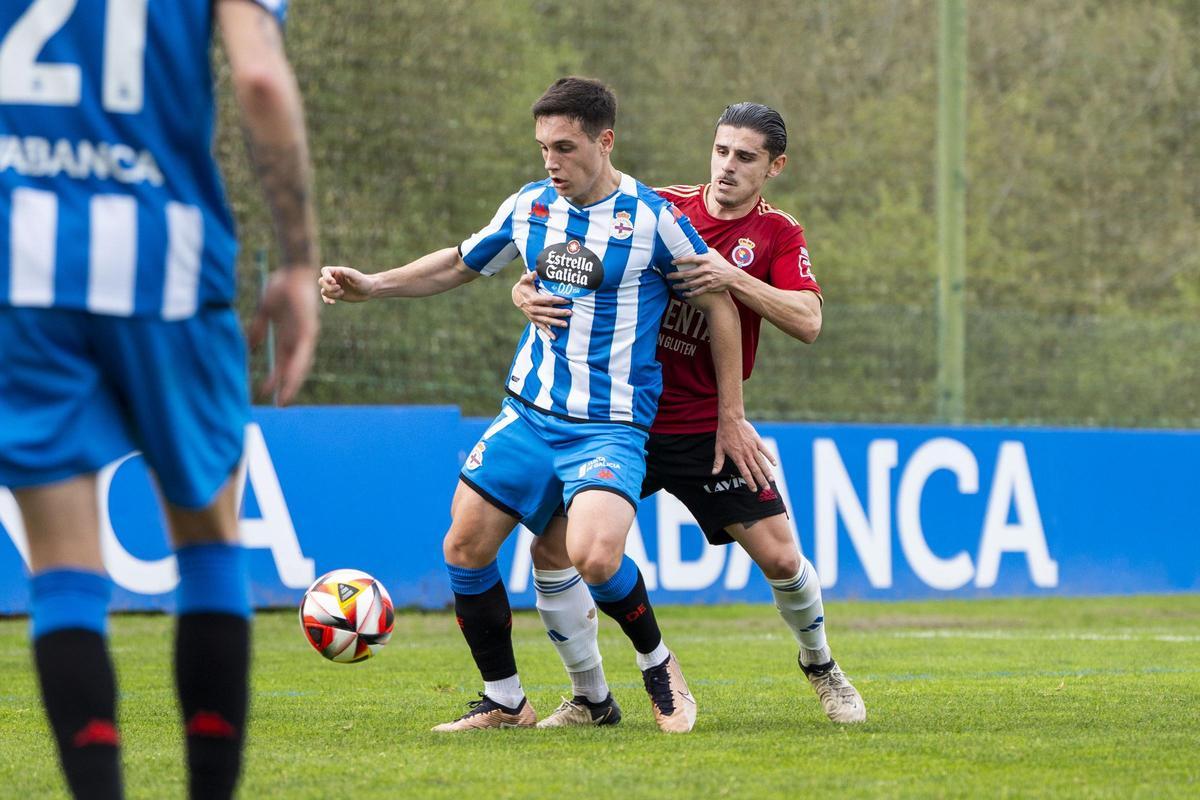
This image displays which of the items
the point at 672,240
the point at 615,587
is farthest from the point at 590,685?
the point at 672,240

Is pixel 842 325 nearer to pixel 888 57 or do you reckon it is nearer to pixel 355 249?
pixel 355 249

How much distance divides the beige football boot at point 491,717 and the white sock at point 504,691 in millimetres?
13

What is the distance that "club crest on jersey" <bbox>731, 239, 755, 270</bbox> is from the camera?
5652 millimetres

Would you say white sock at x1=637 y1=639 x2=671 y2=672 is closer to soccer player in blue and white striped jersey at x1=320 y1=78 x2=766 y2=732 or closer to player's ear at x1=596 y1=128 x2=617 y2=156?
soccer player in blue and white striped jersey at x1=320 y1=78 x2=766 y2=732

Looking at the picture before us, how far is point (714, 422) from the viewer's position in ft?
18.4

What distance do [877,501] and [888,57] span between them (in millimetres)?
6585

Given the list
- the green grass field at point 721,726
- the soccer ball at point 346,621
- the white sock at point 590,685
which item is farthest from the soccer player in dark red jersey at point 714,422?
the soccer ball at point 346,621

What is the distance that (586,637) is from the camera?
546cm

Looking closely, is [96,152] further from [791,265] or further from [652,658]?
[791,265]

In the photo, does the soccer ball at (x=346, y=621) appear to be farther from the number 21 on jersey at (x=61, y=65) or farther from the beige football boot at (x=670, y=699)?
the number 21 on jersey at (x=61, y=65)

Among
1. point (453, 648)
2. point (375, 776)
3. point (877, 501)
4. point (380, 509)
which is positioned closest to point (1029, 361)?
point (877, 501)

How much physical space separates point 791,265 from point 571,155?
2.80 ft

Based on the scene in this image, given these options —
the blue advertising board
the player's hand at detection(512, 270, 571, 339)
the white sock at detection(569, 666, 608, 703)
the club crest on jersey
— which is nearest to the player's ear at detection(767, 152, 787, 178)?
the club crest on jersey

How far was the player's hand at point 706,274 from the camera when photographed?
5273 mm
